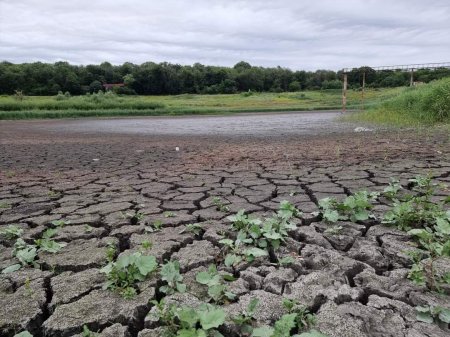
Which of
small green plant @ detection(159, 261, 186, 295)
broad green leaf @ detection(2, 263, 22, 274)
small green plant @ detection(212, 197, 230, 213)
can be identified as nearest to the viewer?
small green plant @ detection(159, 261, 186, 295)

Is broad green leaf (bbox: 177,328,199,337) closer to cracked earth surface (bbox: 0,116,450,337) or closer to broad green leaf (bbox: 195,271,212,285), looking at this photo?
cracked earth surface (bbox: 0,116,450,337)

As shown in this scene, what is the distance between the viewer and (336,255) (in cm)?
260

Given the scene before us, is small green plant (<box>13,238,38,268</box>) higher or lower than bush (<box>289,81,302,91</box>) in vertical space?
lower

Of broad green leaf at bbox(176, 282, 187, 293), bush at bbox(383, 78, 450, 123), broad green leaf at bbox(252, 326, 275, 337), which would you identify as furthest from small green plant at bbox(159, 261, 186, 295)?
bush at bbox(383, 78, 450, 123)

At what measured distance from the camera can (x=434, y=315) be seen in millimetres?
1900

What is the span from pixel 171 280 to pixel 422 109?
45.6 feet

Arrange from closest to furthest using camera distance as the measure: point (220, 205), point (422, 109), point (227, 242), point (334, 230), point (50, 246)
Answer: point (227, 242), point (50, 246), point (334, 230), point (220, 205), point (422, 109)

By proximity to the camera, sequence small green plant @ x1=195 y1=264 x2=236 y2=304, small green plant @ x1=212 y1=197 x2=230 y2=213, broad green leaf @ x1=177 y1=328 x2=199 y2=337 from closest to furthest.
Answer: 1. broad green leaf @ x1=177 y1=328 x2=199 y2=337
2. small green plant @ x1=195 y1=264 x2=236 y2=304
3. small green plant @ x1=212 y1=197 x2=230 y2=213

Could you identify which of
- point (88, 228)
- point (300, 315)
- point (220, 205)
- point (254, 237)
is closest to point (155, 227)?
point (88, 228)

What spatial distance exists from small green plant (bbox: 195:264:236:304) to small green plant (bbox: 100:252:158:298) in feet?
0.91

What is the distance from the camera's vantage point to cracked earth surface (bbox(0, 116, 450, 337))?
1.98 meters

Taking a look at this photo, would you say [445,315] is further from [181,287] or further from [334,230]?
[181,287]

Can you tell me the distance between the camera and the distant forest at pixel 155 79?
5078cm

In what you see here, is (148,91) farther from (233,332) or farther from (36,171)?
(233,332)
